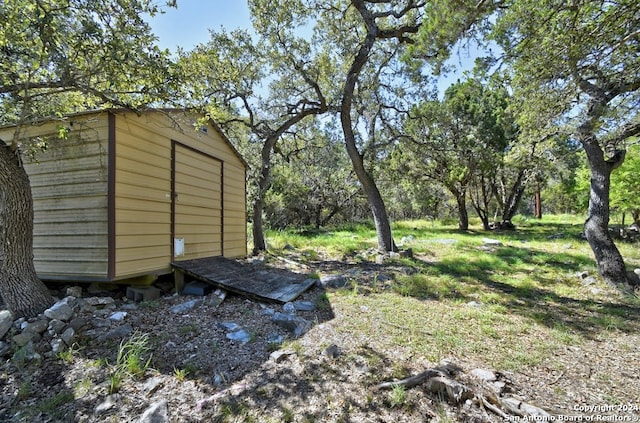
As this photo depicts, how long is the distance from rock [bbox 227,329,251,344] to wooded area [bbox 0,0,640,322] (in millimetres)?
2117

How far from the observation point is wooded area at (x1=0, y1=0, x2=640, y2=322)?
3.00m

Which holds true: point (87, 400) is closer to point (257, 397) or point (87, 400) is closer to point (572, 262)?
point (257, 397)

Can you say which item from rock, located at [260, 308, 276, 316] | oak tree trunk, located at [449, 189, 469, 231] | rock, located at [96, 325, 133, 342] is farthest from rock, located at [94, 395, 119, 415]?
oak tree trunk, located at [449, 189, 469, 231]

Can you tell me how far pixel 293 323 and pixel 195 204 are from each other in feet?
10.4

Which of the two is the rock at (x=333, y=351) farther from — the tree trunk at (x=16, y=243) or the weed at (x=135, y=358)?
the tree trunk at (x=16, y=243)

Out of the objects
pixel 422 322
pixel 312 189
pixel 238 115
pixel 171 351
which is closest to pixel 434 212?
pixel 312 189

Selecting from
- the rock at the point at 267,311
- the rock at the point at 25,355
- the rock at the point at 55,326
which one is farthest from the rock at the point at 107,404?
the rock at the point at 267,311

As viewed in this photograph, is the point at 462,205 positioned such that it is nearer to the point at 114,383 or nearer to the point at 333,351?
the point at 333,351

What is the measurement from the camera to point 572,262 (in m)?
6.48

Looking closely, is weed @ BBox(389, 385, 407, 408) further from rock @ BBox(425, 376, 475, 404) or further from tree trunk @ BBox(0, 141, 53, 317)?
tree trunk @ BBox(0, 141, 53, 317)

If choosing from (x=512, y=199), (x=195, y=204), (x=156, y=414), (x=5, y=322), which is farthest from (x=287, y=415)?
(x=512, y=199)

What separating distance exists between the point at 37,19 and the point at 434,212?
22.6 m

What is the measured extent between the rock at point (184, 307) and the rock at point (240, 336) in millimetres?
988

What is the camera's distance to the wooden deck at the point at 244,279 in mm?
4285
